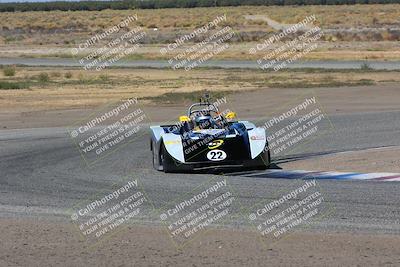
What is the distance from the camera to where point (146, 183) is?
48.8 ft

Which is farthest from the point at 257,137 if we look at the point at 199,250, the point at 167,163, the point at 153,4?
the point at 153,4

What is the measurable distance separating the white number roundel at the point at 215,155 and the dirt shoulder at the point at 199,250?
514cm

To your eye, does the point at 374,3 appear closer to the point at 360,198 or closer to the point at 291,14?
the point at 291,14

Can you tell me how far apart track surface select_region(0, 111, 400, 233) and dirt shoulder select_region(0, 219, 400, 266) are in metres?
0.61

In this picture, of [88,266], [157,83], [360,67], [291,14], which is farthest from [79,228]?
[291,14]

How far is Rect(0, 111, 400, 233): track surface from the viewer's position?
1166 centimetres

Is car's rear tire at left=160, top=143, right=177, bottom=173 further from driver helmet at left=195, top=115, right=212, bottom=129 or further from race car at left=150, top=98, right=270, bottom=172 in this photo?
driver helmet at left=195, top=115, right=212, bottom=129

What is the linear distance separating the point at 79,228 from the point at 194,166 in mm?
5099

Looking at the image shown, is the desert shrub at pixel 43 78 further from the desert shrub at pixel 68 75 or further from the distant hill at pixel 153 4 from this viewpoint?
the distant hill at pixel 153 4

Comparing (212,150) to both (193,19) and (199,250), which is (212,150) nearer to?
(199,250)

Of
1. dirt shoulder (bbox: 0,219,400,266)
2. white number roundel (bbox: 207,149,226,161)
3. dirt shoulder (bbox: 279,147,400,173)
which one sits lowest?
dirt shoulder (bbox: 279,147,400,173)

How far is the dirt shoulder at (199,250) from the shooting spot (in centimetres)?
933

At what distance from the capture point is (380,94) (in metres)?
33.4

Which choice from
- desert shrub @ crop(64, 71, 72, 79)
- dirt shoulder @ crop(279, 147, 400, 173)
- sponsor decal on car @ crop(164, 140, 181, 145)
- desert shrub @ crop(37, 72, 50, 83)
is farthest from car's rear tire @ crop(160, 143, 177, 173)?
desert shrub @ crop(64, 71, 72, 79)
